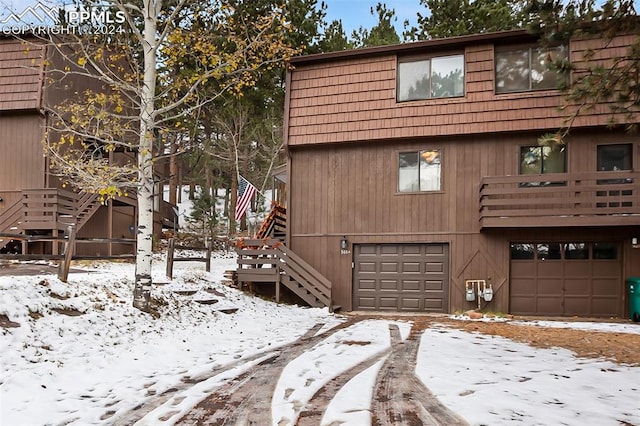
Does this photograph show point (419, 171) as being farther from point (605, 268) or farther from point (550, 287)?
point (605, 268)

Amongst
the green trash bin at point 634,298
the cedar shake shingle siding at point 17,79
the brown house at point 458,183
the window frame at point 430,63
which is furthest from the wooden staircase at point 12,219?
the green trash bin at point 634,298

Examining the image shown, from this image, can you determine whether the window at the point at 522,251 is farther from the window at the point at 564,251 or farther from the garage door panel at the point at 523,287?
the garage door panel at the point at 523,287

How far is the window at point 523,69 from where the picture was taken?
11961 mm

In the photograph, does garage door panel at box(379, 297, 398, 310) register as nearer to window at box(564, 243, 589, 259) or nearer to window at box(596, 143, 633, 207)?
window at box(564, 243, 589, 259)

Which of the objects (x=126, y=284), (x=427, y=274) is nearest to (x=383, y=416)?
(x=126, y=284)

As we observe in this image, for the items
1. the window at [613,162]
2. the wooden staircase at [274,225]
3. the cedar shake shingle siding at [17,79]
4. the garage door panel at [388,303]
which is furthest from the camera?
the wooden staircase at [274,225]

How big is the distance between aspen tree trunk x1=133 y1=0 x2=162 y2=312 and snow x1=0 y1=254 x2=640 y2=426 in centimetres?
44

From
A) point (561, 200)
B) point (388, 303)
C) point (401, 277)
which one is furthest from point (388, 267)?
point (561, 200)

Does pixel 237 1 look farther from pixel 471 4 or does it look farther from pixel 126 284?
pixel 126 284

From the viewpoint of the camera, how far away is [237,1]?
18422 millimetres

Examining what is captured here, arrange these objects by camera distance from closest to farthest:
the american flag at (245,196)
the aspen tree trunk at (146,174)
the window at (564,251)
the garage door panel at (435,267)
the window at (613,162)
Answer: the aspen tree trunk at (146,174), the window at (613,162), the window at (564,251), the garage door panel at (435,267), the american flag at (245,196)

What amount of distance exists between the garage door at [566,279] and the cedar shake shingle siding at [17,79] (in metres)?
14.9

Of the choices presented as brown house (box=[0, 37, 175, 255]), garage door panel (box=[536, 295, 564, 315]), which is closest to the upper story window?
garage door panel (box=[536, 295, 564, 315])

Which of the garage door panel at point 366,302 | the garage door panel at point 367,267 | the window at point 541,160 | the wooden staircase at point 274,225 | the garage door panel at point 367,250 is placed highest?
the window at point 541,160
